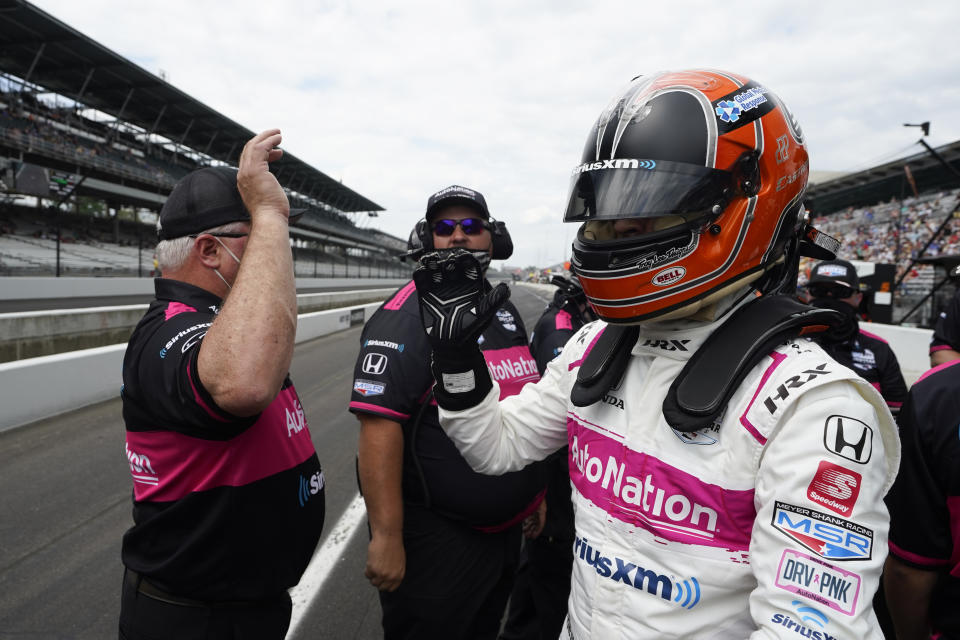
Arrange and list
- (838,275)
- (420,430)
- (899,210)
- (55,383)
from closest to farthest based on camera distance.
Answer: (420,430)
(838,275)
(55,383)
(899,210)

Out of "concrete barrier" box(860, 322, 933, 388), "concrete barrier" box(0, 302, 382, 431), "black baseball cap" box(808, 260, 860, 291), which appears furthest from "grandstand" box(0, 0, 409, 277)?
"concrete barrier" box(860, 322, 933, 388)

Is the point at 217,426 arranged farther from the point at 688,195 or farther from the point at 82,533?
the point at 82,533

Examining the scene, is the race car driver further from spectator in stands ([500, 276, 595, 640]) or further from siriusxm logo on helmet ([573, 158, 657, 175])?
spectator in stands ([500, 276, 595, 640])

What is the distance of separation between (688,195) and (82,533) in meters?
4.04

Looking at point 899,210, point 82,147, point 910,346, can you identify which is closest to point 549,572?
point 910,346

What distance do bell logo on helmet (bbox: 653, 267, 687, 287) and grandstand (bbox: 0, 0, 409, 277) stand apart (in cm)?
2258

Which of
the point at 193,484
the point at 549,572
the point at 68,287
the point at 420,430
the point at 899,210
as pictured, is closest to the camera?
the point at 193,484

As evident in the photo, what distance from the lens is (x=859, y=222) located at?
90.6 feet

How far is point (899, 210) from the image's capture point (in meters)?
21.2

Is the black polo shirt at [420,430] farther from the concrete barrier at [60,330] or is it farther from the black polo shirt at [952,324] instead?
the concrete barrier at [60,330]

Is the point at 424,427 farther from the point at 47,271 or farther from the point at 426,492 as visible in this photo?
the point at 47,271

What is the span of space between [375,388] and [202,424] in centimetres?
64

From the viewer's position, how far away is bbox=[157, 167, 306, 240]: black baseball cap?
5.62ft

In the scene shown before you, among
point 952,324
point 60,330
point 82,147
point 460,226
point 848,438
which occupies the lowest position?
point 60,330
